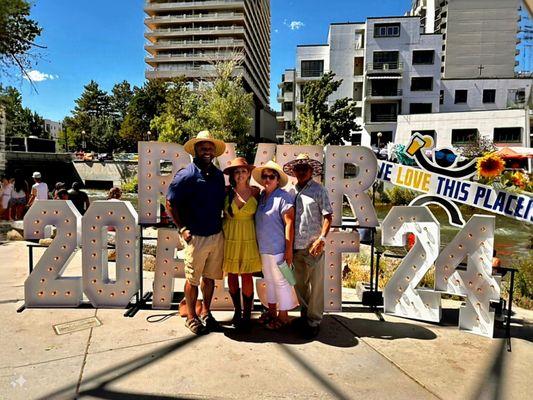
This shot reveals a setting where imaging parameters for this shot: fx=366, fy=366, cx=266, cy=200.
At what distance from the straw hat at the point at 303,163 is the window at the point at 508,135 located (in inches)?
1283

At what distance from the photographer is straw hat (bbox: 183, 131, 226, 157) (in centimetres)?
375

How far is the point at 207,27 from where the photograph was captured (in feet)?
199

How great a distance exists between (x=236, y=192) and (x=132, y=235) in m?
1.45

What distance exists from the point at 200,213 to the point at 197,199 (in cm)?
14

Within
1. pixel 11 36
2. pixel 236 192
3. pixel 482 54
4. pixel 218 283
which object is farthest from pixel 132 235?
pixel 482 54

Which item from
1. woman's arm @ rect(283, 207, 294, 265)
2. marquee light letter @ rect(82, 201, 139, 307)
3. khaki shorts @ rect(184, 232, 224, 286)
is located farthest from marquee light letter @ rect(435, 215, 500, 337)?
marquee light letter @ rect(82, 201, 139, 307)

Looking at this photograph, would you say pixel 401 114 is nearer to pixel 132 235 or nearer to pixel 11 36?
pixel 11 36

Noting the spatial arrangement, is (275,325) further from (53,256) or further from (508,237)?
(508,237)

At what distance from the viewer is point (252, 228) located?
368 centimetres

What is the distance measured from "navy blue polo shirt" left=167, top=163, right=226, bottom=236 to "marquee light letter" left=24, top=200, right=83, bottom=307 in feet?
4.92

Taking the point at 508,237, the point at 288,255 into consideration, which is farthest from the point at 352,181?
the point at 508,237

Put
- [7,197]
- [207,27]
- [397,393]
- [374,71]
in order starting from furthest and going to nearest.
Answer: [207,27], [374,71], [7,197], [397,393]

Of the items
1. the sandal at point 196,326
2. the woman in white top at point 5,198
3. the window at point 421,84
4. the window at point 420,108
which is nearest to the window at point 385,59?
the window at point 421,84

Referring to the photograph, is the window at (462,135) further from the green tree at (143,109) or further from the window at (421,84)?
the green tree at (143,109)
